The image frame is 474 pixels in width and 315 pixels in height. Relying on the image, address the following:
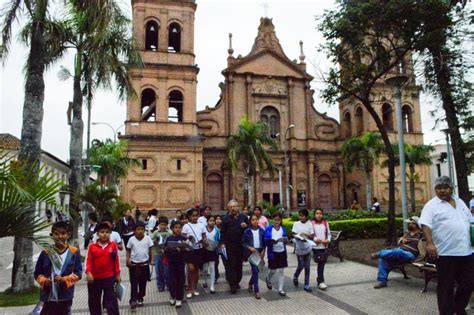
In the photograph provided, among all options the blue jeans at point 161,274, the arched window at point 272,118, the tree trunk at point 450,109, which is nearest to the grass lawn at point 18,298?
the blue jeans at point 161,274

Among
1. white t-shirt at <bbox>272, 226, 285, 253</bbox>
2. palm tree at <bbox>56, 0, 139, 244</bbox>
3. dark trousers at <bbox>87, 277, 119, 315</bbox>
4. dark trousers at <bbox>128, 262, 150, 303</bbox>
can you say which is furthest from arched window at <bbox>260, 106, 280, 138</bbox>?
dark trousers at <bbox>87, 277, 119, 315</bbox>

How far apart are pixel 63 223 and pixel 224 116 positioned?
30.3 metres

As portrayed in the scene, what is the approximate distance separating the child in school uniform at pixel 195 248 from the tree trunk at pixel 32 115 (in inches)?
138

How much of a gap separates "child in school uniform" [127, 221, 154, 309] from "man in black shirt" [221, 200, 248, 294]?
67.8 inches

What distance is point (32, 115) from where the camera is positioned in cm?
861

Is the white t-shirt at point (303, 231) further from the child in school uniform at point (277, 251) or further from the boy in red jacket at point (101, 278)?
the boy in red jacket at point (101, 278)

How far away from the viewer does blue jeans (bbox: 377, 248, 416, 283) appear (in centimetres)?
768

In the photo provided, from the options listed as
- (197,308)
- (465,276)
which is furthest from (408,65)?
(197,308)

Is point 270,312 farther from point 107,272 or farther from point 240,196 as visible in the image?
point 240,196

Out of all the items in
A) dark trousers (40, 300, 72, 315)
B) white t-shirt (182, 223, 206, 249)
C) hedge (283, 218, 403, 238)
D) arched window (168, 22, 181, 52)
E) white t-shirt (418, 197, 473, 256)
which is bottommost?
hedge (283, 218, 403, 238)

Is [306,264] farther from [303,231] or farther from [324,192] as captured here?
[324,192]

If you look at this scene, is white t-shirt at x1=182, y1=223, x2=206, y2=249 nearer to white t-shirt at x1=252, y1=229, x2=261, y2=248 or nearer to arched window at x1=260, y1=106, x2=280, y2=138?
white t-shirt at x1=252, y1=229, x2=261, y2=248

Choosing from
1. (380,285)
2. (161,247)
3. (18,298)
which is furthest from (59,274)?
(380,285)

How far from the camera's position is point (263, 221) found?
35.1 feet
